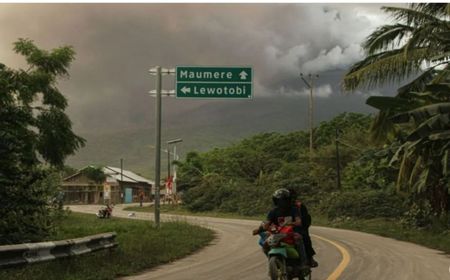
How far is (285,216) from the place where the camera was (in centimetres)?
862

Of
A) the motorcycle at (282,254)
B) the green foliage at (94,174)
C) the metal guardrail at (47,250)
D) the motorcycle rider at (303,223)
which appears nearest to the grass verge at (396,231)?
the motorcycle rider at (303,223)

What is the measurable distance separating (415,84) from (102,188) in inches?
2983

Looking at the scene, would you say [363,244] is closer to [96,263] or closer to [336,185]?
[96,263]

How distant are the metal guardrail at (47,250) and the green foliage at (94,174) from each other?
298 ft

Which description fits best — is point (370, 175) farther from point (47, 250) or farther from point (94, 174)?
point (94, 174)

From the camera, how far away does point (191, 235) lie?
20312 millimetres

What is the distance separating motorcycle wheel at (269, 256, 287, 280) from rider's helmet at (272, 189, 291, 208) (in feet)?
2.83

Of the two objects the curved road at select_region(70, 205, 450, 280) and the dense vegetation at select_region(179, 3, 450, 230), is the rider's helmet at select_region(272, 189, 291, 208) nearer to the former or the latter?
the curved road at select_region(70, 205, 450, 280)

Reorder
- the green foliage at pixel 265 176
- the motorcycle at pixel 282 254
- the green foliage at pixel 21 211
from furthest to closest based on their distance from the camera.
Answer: the green foliage at pixel 265 176, the green foliage at pixel 21 211, the motorcycle at pixel 282 254

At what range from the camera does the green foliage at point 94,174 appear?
334 feet

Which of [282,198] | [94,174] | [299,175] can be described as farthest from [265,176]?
[94,174]

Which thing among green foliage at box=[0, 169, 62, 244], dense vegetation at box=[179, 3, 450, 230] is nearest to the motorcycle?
green foliage at box=[0, 169, 62, 244]

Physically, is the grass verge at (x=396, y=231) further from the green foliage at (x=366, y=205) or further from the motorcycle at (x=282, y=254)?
the motorcycle at (x=282, y=254)

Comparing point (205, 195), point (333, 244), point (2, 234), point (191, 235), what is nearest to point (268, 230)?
point (2, 234)
